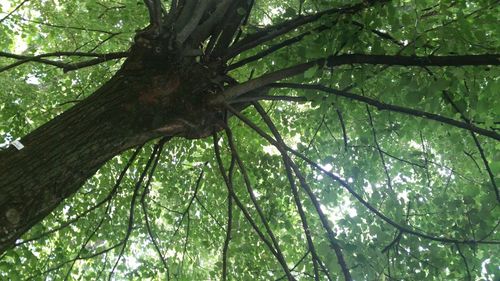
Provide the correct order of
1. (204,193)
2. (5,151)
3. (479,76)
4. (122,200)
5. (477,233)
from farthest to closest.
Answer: (204,193), (122,200), (477,233), (479,76), (5,151)

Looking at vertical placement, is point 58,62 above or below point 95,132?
above

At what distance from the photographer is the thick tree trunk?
1.89 m

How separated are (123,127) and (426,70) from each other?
5.06ft

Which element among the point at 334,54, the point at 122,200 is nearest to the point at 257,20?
the point at 122,200

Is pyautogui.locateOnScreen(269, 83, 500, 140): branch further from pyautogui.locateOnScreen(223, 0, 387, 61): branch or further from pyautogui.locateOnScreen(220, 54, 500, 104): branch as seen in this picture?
pyautogui.locateOnScreen(223, 0, 387, 61): branch

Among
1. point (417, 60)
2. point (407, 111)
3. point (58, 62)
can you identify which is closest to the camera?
point (417, 60)

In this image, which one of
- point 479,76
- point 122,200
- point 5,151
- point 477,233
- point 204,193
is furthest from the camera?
A: point 204,193

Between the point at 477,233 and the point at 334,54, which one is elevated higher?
the point at 334,54

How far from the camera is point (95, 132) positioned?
2.09 meters

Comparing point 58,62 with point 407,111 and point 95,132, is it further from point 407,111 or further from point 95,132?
point 407,111

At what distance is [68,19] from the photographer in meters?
4.93

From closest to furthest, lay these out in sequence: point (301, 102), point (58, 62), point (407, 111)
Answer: point (407, 111), point (58, 62), point (301, 102)

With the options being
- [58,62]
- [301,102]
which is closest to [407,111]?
[301,102]

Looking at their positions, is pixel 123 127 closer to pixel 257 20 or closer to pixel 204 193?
pixel 204 193
